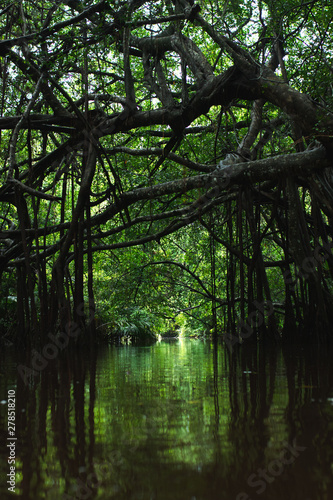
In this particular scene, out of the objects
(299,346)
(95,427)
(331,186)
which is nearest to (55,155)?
(331,186)

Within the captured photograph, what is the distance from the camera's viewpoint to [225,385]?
2.08m

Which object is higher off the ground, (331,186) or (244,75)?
(244,75)

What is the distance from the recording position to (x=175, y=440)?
3.73 feet

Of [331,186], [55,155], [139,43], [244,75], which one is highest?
[139,43]

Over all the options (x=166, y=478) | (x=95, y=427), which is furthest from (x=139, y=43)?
(x=166, y=478)

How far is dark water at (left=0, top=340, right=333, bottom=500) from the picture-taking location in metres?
0.83

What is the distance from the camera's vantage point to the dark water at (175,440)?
829mm

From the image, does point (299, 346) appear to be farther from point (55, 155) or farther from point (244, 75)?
point (55, 155)

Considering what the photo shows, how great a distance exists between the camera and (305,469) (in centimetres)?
88

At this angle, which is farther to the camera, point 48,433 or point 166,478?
point 48,433

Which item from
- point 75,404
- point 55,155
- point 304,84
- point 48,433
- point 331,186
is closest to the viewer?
point 48,433

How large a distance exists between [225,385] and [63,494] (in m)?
1.35

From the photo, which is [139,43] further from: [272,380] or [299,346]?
[272,380]

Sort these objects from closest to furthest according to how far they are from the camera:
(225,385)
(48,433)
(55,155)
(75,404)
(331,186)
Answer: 1. (48,433)
2. (75,404)
3. (225,385)
4. (331,186)
5. (55,155)
